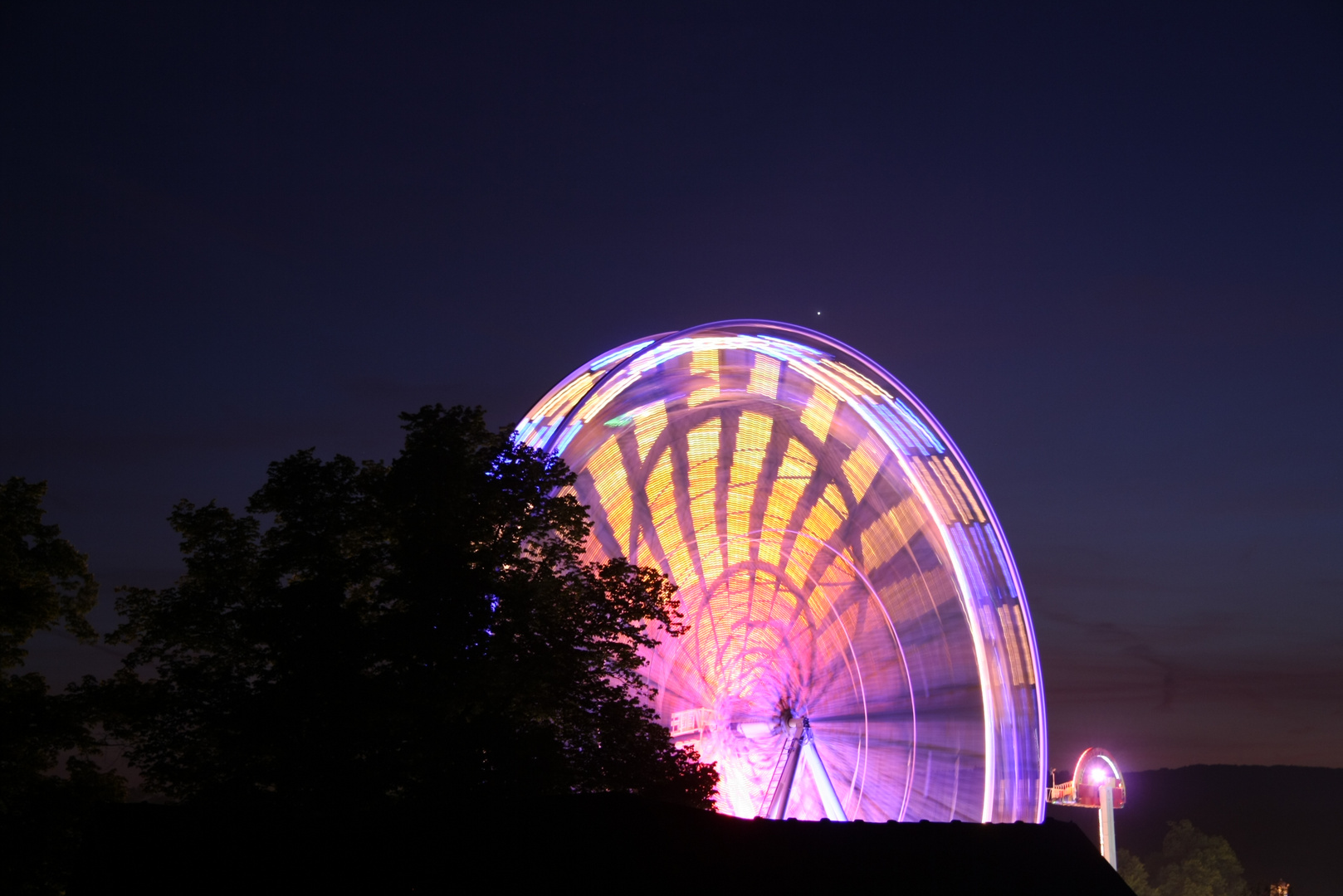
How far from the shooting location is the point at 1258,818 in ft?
403

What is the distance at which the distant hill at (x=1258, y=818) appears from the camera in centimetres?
10544

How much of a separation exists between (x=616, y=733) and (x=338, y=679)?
14.8 feet

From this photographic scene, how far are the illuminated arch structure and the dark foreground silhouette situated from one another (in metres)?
6.36

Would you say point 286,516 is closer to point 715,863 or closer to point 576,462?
point 576,462

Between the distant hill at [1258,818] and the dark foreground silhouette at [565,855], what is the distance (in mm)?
101251

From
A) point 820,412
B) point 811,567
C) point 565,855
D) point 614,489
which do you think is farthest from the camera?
point 614,489

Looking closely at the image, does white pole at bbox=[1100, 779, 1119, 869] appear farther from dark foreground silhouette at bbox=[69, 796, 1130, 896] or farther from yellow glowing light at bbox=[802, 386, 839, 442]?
dark foreground silhouette at bbox=[69, 796, 1130, 896]

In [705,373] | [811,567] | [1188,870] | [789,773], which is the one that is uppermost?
[1188,870]

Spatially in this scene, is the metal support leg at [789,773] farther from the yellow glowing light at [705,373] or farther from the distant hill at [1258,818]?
the distant hill at [1258,818]

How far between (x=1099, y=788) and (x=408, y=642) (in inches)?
912

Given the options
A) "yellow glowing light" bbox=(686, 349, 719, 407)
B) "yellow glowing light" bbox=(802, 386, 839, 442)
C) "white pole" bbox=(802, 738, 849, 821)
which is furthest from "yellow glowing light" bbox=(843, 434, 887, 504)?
"white pole" bbox=(802, 738, 849, 821)

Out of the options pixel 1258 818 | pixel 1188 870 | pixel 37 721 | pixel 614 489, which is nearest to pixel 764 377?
pixel 614 489

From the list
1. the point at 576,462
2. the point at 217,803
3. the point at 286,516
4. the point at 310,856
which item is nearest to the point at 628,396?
the point at 576,462

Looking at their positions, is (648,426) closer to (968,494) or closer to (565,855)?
(968,494)
